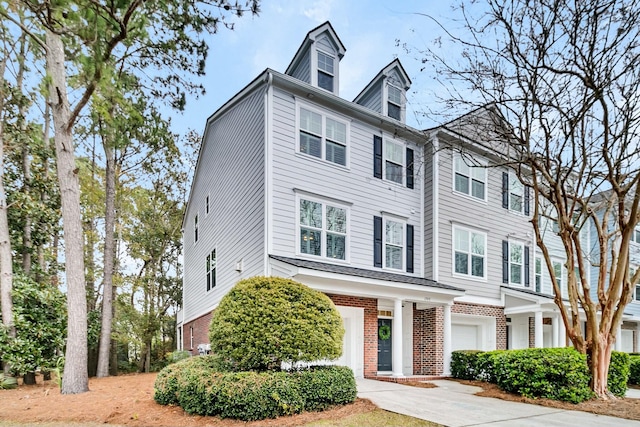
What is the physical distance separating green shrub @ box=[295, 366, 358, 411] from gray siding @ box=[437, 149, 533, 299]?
715 centimetres

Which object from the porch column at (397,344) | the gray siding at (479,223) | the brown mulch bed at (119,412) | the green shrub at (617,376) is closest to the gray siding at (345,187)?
the gray siding at (479,223)

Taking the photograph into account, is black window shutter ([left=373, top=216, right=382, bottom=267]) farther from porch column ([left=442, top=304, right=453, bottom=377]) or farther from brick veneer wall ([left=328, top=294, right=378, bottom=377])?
porch column ([left=442, top=304, right=453, bottom=377])

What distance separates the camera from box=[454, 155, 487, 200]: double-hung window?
1544 centimetres

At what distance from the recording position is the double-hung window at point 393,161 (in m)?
14.1

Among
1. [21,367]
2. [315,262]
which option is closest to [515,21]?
[315,262]

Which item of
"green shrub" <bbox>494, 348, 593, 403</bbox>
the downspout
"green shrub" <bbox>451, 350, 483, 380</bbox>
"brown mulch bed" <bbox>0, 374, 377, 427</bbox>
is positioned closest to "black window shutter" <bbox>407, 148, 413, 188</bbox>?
the downspout

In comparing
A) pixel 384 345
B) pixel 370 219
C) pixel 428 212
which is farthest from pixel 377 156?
pixel 384 345

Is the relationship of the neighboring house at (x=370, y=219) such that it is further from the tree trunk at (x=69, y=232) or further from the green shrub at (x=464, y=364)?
the tree trunk at (x=69, y=232)

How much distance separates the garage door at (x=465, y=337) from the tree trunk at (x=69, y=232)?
1154 cm

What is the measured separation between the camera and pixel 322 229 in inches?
477

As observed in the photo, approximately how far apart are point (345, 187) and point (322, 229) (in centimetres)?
156

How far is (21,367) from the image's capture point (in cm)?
1186

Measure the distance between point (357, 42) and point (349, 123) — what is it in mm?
2539

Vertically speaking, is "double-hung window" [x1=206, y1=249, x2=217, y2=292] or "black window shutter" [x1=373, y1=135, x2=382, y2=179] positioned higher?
"black window shutter" [x1=373, y1=135, x2=382, y2=179]
